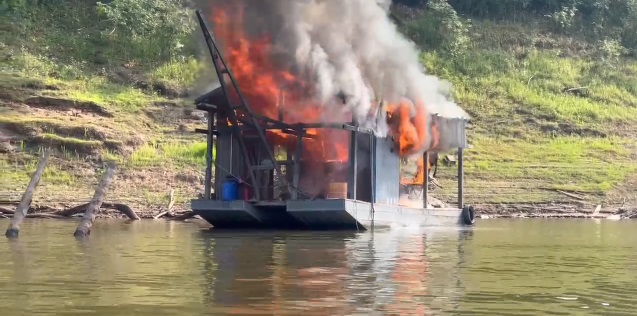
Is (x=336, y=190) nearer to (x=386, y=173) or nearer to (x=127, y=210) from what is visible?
(x=386, y=173)

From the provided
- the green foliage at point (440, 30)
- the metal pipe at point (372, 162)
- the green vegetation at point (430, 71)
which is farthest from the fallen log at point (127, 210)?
the green foliage at point (440, 30)

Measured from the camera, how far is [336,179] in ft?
127

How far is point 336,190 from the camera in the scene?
37906 millimetres

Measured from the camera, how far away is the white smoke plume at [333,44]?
121 feet

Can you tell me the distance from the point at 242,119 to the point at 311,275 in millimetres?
18931

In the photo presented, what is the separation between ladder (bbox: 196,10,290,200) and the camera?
36719 millimetres

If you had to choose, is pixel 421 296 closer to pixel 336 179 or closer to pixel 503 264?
pixel 503 264

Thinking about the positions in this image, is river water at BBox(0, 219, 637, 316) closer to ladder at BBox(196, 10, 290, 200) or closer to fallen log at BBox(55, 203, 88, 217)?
ladder at BBox(196, 10, 290, 200)

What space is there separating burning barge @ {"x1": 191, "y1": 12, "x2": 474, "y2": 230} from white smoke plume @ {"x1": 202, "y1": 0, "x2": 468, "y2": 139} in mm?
1191

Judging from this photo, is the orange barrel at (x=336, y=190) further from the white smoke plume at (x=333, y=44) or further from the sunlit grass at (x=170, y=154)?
the sunlit grass at (x=170, y=154)

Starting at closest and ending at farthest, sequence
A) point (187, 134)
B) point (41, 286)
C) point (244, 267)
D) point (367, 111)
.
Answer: point (41, 286) → point (244, 267) → point (367, 111) → point (187, 134)

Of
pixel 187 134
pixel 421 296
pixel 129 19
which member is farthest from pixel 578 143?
pixel 421 296

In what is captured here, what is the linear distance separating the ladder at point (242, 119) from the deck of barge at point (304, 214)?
0.77 metres

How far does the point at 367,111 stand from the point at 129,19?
36.1 meters
